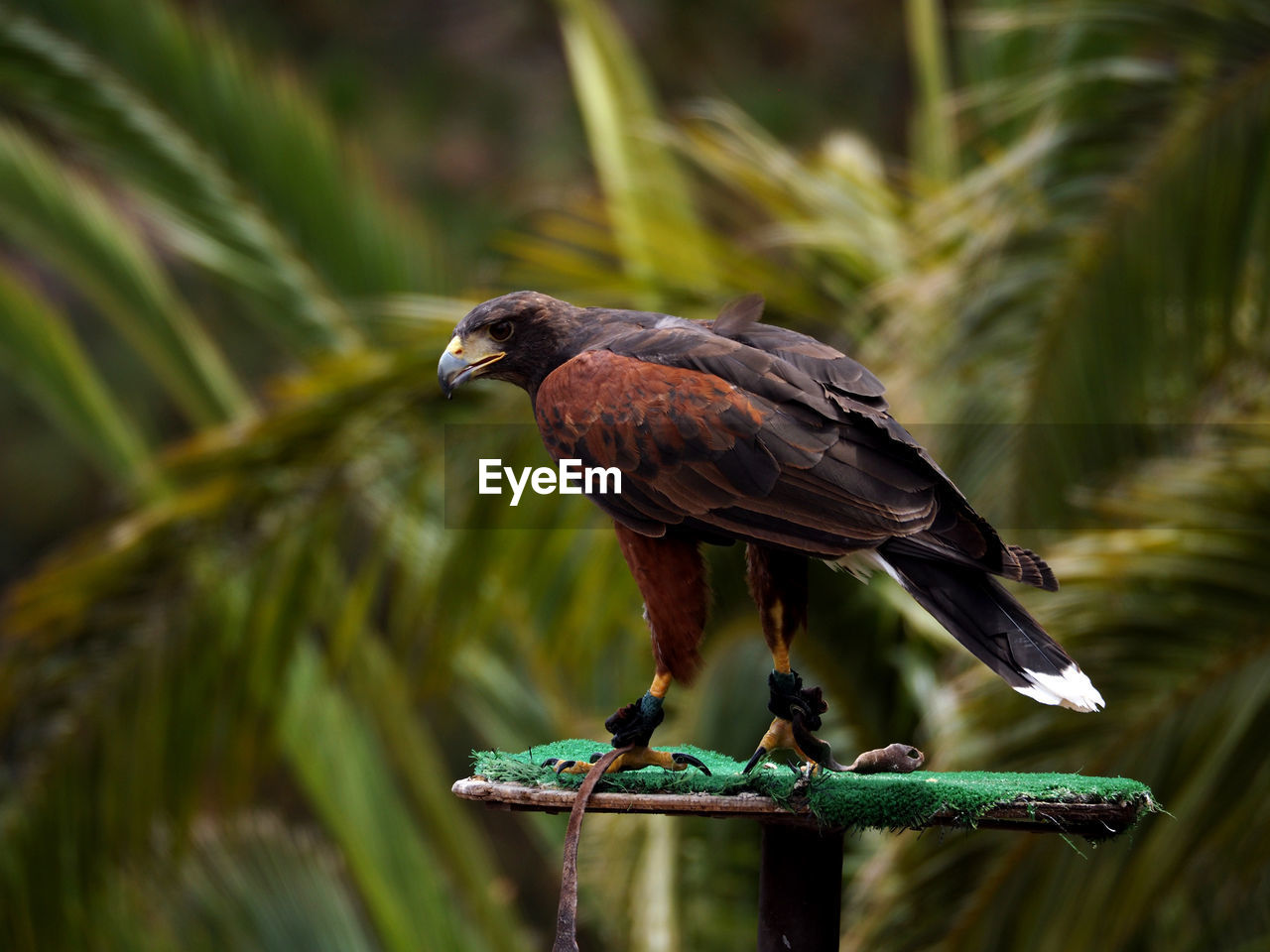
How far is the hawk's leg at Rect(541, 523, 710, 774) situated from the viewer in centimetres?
240

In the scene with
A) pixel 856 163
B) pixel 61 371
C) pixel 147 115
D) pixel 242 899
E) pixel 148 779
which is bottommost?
pixel 242 899

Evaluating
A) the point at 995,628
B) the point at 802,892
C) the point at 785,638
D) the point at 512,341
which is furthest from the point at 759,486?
the point at 802,892

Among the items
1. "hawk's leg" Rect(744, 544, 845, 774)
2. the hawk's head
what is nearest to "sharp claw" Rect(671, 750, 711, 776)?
"hawk's leg" Rect(744, 544, 845, 774)

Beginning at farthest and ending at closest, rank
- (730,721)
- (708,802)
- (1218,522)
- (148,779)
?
(730,721) < (148,779) < (1218,522) < (708,802)

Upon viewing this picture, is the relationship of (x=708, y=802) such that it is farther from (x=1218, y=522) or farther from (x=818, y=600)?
(x=818, y=600)

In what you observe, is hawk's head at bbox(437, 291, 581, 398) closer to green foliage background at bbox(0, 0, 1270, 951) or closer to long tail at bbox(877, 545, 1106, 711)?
long tail at bbox(877, 545, 1106, 711)

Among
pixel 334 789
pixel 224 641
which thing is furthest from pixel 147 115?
pixel 334 789

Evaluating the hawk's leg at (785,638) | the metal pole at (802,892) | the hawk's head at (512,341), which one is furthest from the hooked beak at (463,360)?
the metal pole at (802,892)

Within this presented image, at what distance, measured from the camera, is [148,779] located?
165 inches

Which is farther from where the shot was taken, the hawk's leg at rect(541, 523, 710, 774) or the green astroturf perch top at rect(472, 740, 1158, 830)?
the hawk's leg at rect(541, 523, 710, 774)

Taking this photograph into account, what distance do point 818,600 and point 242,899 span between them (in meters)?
2.36

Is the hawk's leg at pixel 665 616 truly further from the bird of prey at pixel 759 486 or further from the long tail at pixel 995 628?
the long tail at pixel 995 628

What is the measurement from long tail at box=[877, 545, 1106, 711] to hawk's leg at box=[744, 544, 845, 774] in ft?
0.65

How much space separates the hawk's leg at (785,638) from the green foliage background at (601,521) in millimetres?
1295
